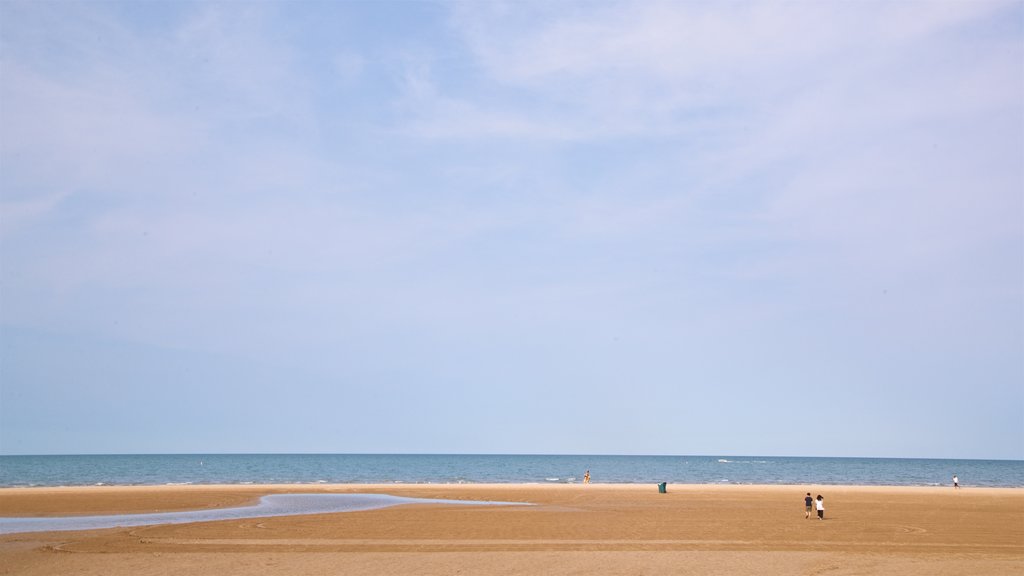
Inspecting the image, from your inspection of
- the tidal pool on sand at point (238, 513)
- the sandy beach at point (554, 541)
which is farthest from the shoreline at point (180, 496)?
the tidal pool on sand at point (238, 513)

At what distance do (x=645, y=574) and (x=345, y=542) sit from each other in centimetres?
1131

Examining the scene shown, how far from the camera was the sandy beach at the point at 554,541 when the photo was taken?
21.9 metres

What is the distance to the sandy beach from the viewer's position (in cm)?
2192

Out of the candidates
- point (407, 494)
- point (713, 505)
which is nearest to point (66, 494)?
point (407, 494)

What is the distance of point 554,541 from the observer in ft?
90.8

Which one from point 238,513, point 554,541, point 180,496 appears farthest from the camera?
point 180,496

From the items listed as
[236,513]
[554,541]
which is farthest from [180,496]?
[554,541]

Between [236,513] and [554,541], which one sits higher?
[554,541]

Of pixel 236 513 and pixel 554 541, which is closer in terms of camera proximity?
pixel 554 541

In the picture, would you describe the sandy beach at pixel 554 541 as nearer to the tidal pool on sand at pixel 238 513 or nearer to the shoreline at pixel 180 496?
the shoreline at pixel 180 496

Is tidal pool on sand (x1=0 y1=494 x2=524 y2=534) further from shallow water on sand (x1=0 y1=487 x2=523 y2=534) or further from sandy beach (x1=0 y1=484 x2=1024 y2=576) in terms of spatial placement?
sandy beach (x1=0 y1=484 x2=1024 y2=576)

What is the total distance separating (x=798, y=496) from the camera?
53875mm

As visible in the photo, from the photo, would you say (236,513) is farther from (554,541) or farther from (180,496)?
(554,541)

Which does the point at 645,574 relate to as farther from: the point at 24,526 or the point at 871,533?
the point at 24,526
